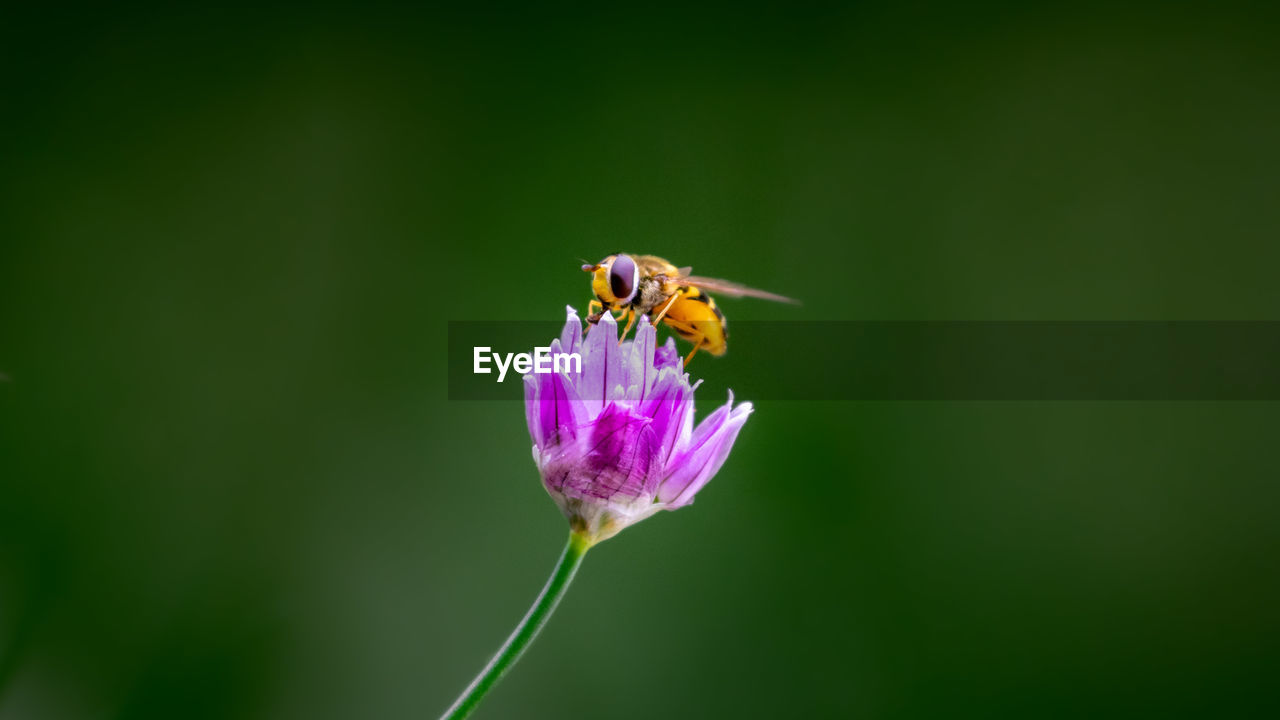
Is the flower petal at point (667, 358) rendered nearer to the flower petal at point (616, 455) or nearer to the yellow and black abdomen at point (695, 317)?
the flower petal at point (616, 455)

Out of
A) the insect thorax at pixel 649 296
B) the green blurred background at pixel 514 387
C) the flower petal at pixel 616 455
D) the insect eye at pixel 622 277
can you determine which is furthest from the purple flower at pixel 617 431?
the green blurred background at pixel 514 387

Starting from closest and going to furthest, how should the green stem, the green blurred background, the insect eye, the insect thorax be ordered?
the green stem, the insect eye, the insect thorax, the green blurred background

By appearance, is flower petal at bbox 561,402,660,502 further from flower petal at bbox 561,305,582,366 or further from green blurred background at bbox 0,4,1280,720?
green blurred background at bbox 0,4,1280,720

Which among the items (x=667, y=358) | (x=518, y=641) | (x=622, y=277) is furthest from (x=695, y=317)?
(x=518, y=641)

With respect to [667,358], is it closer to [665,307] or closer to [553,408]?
[553,408]

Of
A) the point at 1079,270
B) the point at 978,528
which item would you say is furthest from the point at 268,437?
the point at 1079,270

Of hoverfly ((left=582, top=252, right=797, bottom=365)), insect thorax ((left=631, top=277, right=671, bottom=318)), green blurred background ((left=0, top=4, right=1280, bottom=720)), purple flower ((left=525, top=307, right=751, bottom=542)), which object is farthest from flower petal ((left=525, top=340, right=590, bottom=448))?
green blurred background ((left=0, top=4, right=1280, bottom=720))

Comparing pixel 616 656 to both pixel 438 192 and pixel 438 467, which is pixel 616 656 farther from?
pixel 438 192
